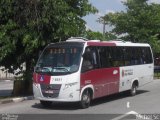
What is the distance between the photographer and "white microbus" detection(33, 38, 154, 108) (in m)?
15.8

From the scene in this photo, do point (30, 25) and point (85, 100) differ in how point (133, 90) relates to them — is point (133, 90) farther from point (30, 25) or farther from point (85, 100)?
point (30, 25)

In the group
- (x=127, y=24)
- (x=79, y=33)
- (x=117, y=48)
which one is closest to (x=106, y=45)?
(x=117, y=48)

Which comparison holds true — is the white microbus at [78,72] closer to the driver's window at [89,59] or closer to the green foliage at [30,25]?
the driver's window at [89,59]

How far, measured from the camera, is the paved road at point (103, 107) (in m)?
15.4

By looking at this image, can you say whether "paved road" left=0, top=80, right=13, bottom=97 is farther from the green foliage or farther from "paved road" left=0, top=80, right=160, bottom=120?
"paved road" left=0, top=80, right=160, bottom=120

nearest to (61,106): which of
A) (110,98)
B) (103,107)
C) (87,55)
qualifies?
(103,107)

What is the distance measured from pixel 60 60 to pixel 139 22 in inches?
912

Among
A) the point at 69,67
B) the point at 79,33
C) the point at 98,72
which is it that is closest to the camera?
the point at 69,67

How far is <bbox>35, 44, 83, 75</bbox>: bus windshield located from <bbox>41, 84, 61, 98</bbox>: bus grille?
46 centimetres

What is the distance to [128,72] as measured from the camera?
2020 cm

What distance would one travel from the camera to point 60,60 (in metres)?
16.4

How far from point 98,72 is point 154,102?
2.57 metres

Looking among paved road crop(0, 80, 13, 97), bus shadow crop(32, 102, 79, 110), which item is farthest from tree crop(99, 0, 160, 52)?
bus shadow crop(32, 102, 79, 110)

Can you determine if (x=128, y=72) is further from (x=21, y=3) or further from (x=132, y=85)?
(x=21, y=3)
